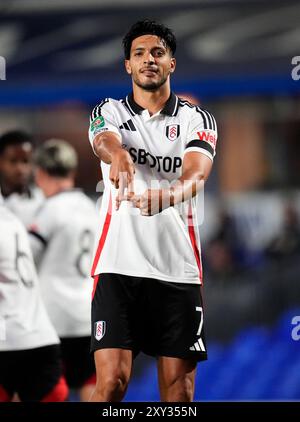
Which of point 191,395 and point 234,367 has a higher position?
point 191,395

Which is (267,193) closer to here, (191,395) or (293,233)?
(293,233)

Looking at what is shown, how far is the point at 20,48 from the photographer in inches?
574

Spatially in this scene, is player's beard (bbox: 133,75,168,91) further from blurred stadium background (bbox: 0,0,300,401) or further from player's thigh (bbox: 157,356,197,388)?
blurred stadium background (bbox: 0,0,300,401)

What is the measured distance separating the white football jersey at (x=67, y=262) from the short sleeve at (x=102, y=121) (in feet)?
6.76

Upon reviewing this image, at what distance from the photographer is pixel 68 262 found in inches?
279

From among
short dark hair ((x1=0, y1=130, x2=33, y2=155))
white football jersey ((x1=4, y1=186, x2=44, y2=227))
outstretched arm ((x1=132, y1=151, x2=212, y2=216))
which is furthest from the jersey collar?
white football jersey ((x1=4, y1=186, x2=44, y2=227))

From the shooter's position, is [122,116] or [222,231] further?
[222,231]

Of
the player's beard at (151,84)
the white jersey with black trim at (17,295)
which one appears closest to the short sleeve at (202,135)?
the player's beard at (151,84)

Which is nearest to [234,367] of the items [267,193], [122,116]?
[267,193]

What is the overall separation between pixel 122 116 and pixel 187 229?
592mm

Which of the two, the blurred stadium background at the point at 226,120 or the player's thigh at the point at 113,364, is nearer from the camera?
the player's thigh at the point at 113,364

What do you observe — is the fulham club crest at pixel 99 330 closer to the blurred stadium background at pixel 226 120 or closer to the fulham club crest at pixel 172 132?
the fulham club crest at pixel 172 132

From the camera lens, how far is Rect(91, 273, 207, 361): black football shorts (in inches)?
187

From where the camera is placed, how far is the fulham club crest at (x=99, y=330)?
4.74 m
